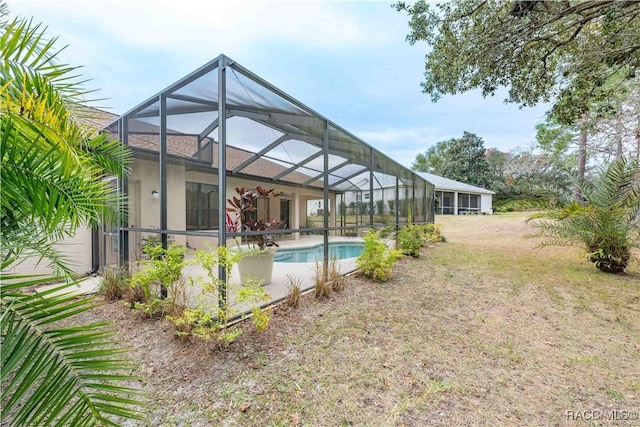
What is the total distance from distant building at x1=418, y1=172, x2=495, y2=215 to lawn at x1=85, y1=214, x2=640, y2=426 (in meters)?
22.0

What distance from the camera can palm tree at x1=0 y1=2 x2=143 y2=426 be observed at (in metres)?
1.07

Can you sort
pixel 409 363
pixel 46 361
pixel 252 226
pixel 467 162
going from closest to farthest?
pixel 46 361 → pixel 409 363 → pixel 252 226 → pixel 467 162

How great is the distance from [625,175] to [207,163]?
27.6 feet

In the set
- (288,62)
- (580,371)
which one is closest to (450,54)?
(288,62)

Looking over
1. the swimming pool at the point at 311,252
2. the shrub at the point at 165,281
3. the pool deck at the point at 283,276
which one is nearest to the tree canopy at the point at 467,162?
the swimming pool at the point at 311,252

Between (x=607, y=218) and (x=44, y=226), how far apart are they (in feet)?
29.9

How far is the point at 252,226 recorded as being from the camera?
429 centimetres

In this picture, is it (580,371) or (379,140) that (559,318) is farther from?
(379,140)

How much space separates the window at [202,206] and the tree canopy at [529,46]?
5403 millimetres

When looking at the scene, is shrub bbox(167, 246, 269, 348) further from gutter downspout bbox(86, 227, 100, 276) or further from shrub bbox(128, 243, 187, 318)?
gutter downspout bbox(86, 227, 100, 276)

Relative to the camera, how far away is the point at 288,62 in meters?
7.06

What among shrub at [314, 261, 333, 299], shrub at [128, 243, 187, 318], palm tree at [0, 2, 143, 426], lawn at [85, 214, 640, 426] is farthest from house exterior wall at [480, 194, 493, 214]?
palm tree at [0, 2, 143, 426]

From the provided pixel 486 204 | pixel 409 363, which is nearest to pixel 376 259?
pixel 409 363

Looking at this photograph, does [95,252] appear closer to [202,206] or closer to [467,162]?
[202,206]
